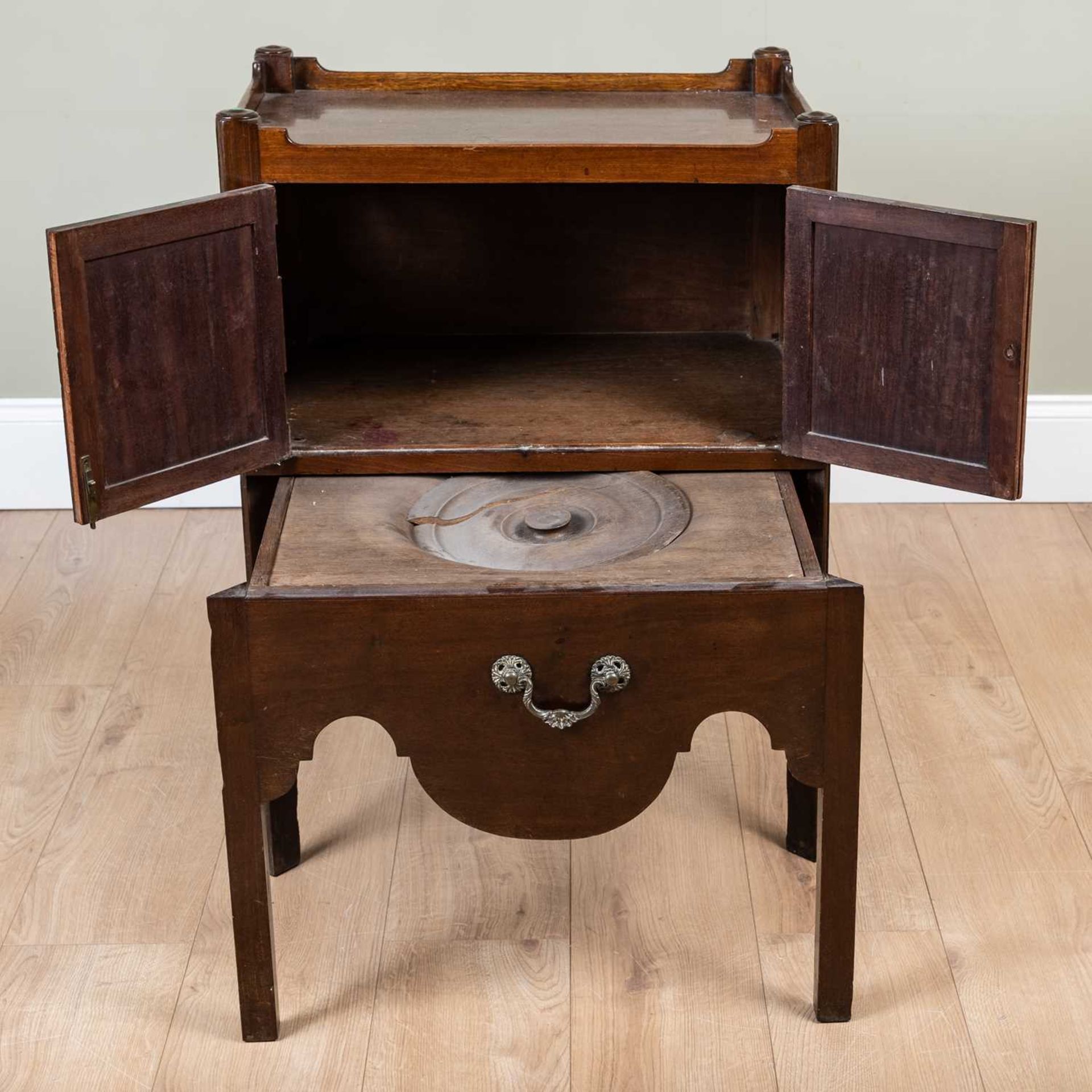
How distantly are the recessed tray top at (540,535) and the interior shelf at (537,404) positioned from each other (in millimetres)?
24

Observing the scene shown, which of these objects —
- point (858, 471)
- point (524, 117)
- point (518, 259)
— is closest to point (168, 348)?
point (524, 117)

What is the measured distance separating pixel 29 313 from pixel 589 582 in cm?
153

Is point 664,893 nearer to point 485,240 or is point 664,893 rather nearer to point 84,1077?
point 84,1077

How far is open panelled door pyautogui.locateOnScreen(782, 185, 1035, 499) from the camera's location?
4.44ft

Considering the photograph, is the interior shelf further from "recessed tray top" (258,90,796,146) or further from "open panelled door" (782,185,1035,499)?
"recessed tray top" (258,90,796,146)

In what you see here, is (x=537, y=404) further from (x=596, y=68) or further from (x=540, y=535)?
(x=596, y=68)

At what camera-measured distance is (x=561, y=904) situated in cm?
169

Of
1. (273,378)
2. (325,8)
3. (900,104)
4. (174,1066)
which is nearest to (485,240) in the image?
(273,378)

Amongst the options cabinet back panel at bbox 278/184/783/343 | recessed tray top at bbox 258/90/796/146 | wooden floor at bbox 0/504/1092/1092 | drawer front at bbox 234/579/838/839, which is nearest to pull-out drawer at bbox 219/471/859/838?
drawer front at bbox 234/579/838/839

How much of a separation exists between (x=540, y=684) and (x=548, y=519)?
7.3 inches

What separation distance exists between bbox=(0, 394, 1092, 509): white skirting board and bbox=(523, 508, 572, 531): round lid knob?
3.82ft

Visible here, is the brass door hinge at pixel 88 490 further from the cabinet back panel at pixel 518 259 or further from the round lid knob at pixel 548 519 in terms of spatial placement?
the cabinet back panel at pixel 518 259

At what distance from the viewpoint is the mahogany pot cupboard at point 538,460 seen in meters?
1.32

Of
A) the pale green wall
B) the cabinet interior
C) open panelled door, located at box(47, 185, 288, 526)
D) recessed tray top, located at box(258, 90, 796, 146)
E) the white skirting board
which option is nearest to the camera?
open panelled door, located at box(47, 185, 288, 526)
